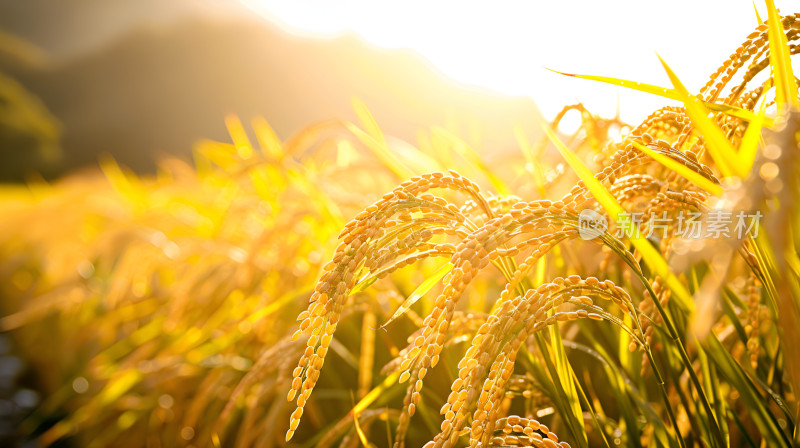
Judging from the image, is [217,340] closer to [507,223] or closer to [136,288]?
[136,288]

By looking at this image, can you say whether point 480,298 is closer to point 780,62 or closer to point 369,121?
point 369,121

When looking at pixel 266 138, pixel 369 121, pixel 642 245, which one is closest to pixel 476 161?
pixel 369 121

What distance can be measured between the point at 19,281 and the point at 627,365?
4128mm

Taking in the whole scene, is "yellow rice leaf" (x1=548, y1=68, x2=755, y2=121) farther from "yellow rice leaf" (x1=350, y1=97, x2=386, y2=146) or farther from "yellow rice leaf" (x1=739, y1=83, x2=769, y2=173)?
"yellow rice leaf" (x1=350, y1=97, x2=386, y2=146)

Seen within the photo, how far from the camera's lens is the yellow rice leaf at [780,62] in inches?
20.5

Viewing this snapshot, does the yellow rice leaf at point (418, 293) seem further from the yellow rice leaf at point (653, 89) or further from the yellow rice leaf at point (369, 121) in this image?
the yellow rice leaf at point (369, 121)

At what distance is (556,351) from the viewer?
0.62m

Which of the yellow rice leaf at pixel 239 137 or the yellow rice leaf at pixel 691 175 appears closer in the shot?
the yellow rice leaf at pixel 691 175

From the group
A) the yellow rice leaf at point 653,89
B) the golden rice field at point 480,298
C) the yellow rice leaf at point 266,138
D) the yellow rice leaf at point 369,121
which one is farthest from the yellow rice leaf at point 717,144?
the yellow rice leaf at point 266,138

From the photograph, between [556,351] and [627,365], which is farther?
[627,365]

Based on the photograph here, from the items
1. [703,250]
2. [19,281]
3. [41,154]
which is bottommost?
[703,250]

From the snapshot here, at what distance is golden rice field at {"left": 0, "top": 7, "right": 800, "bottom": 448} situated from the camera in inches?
18.4

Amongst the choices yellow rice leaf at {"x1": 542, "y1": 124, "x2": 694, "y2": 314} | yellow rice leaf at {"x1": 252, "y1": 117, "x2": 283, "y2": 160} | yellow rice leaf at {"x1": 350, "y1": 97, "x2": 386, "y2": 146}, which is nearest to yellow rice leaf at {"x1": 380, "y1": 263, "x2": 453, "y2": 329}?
yellow rice leaf at {"x1": 542, "y1": 124, "x2": 694, "y2": 314}

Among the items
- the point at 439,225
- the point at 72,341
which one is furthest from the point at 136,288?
the point at 439,225
